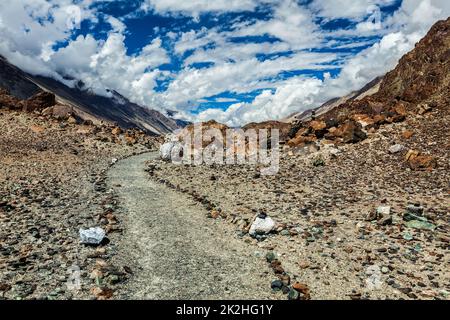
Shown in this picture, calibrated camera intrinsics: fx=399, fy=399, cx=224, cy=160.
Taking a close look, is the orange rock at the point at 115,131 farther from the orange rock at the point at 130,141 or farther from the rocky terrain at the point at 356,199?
the rocky terrain at the point at 356,199

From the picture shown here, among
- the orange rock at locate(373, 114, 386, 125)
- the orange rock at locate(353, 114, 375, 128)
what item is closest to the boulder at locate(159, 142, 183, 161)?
the orange rock at locate(353, 114, 375, 128)

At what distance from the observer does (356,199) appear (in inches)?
875

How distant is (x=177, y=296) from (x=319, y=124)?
32.4 m

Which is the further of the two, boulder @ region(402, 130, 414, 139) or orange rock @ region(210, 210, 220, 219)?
boulder @ region(402, 130, 414, 139)

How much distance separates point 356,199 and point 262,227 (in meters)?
7.19

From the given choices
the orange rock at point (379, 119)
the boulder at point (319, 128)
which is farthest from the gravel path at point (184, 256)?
the orange rock at point (379, 119)

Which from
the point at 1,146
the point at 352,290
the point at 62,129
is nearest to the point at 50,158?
the point at 1,146

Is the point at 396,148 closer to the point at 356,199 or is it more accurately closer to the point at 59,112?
the point at 356,199

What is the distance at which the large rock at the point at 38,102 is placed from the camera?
58.8 m

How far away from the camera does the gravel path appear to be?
12812 millimetres

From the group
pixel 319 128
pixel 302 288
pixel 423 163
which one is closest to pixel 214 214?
pixel 302 288

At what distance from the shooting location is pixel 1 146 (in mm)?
37656

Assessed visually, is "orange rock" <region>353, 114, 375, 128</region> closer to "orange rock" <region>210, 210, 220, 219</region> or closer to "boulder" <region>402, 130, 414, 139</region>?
"boulder" <region>402, 130, 414, 139</region>

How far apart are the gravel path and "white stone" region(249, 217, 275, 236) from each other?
946 mm
